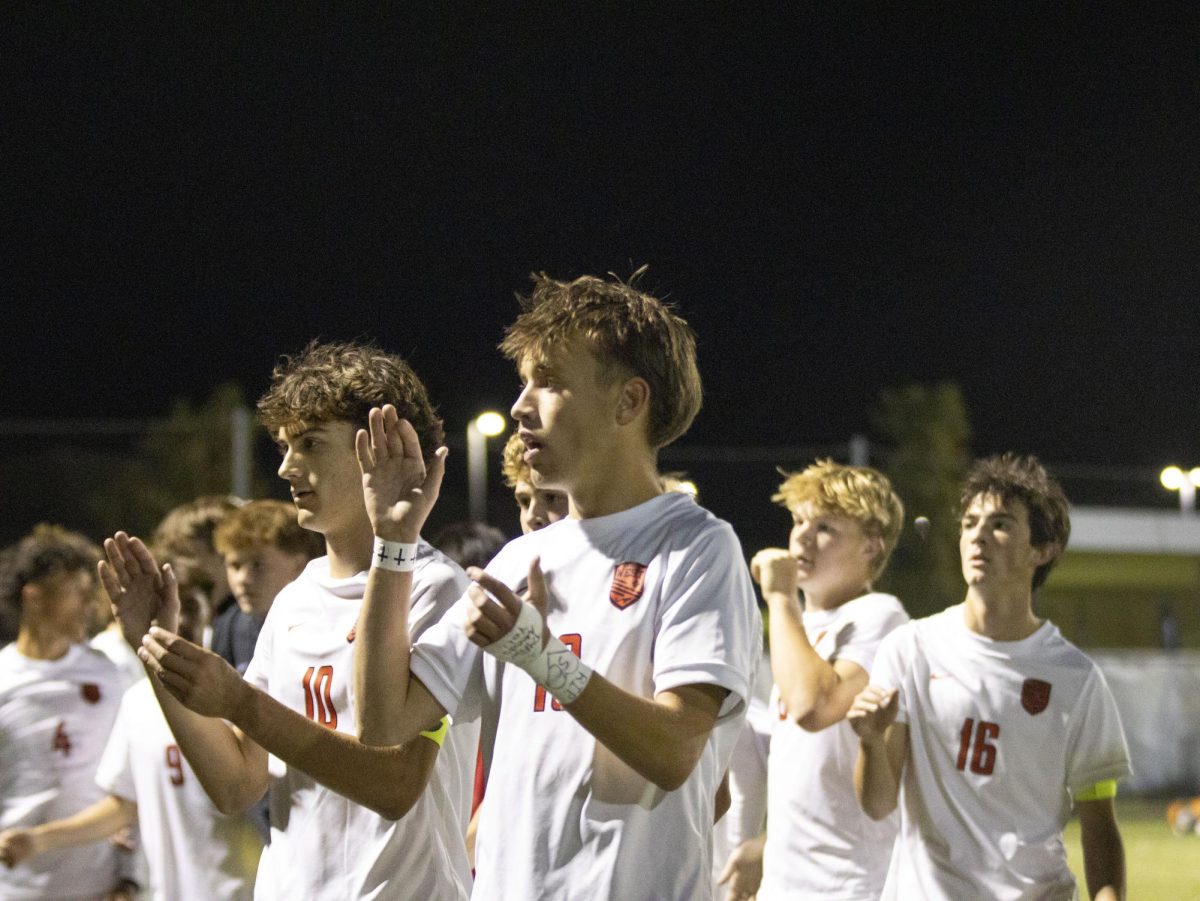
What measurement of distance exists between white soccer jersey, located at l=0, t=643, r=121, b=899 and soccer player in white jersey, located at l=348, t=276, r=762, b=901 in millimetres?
3029

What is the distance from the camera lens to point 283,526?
4.62 m

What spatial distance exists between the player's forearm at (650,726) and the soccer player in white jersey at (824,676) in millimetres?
1943

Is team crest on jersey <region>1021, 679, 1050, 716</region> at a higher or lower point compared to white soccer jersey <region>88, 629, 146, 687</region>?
lower

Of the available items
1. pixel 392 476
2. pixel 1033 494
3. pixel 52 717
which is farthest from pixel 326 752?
pixel 52 717

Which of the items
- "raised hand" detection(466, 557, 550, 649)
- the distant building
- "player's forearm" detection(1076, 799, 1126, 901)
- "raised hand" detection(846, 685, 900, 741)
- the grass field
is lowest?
the grass field

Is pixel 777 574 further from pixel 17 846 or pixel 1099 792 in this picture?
pixel 17 846

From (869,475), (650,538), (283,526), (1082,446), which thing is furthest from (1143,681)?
(1082,446)

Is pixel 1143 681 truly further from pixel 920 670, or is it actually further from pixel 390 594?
pixel 390 594

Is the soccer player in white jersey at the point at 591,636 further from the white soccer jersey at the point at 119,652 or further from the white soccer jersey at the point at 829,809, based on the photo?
the white soccer jersey at the point at 119,652

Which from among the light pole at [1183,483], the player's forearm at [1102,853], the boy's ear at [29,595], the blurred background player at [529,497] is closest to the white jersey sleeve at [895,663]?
the player's forearm at [1102,853]

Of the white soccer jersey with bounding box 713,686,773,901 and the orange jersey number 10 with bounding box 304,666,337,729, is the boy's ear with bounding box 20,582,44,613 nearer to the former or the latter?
the white soccer jersey with bounding box 713,686,773,901

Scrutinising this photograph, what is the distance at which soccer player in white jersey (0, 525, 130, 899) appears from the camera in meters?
5.32

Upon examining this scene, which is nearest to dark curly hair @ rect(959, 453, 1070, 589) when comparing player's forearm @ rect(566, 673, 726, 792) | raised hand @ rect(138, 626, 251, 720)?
player's forearm @ rect(566, 673, 726, 792)

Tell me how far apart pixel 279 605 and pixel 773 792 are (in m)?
1.92
